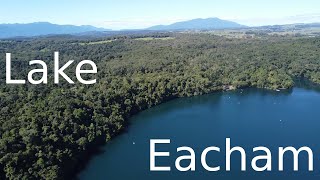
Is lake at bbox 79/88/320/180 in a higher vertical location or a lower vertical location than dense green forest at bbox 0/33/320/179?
lower

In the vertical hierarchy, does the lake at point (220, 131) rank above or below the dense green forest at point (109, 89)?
below

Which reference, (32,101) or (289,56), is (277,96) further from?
(32,101)

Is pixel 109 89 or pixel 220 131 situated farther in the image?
pixel 109 89

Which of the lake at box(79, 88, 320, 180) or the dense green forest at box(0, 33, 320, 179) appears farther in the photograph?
the lake at box(79, 88, 320, 180)

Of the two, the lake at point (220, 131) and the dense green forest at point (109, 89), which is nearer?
the dense green forest at point (109, 89)

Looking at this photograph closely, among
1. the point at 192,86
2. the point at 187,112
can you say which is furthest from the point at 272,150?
the point at 192,86

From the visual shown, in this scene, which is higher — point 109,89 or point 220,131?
point 109,89
